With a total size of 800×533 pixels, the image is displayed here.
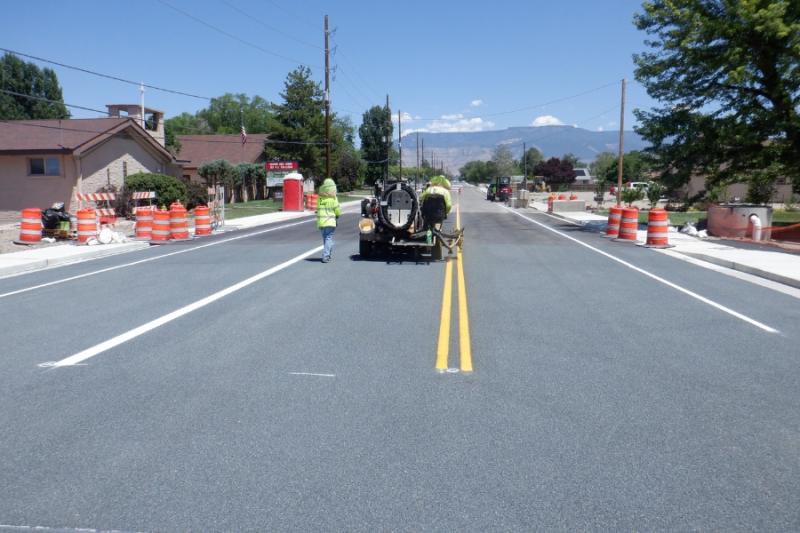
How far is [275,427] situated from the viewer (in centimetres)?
530

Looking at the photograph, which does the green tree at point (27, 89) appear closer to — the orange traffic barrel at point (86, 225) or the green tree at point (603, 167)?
the orange traffic barrel at point (86, 225)

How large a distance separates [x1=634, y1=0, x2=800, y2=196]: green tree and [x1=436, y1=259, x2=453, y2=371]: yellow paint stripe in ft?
52.5

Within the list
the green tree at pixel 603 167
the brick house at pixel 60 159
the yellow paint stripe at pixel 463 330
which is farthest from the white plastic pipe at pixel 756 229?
the green tree at pixel 603 167

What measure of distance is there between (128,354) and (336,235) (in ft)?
55.6

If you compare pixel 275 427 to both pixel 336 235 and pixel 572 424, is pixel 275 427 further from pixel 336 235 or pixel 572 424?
pixel 336 235

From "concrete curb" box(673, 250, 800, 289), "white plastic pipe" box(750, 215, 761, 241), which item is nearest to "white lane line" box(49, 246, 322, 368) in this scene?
"concrete curb" box(673, 250, 800, 289)

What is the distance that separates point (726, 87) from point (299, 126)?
3924 cm

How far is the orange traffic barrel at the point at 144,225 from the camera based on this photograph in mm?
22016

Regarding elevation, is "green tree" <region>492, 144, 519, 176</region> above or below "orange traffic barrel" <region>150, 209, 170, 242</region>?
above

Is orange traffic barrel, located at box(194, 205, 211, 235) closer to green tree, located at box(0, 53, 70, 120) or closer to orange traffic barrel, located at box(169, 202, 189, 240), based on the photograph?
orange traffic barrel, located at box(169, 202, 189, 240)

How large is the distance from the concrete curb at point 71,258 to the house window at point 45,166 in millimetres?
16236

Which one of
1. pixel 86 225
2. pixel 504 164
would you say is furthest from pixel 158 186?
pixel 504 164

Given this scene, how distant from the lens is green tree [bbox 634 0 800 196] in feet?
78.1

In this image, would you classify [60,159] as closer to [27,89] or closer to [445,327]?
[445,327]
